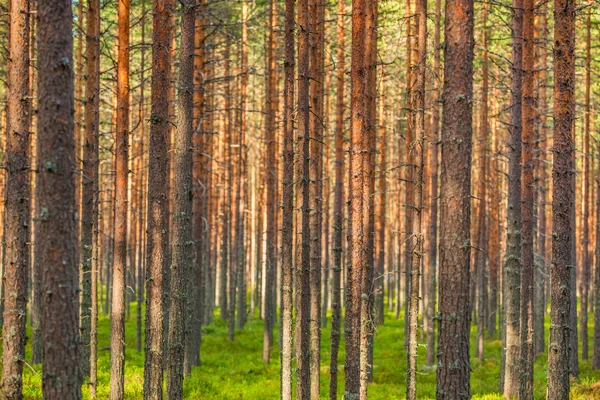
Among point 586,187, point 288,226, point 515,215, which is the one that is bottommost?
point 288,226

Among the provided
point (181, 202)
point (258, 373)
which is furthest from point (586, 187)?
point (181, 202)

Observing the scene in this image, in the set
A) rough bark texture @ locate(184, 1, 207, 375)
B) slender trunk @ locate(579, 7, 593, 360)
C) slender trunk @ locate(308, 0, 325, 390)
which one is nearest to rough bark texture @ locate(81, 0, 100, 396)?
rough bark texture @ locate(184, 1, 207, 375)

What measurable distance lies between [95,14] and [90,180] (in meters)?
3.79

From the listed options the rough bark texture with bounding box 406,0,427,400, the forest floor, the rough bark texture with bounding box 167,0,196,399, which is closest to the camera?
the rough bark texture with bounding box 167,0,196,399

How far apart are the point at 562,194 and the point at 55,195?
7801 mm

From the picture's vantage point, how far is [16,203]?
32.1 ft

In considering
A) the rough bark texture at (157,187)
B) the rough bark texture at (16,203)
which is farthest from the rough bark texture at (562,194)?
the rough bark texture at (16,203)

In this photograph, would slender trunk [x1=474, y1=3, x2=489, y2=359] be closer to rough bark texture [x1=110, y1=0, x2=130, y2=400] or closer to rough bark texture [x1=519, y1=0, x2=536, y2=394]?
rough bark texture [x1=519, y1=0, x2=536, y2=394]

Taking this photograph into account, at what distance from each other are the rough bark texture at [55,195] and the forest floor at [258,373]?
19.6 ft

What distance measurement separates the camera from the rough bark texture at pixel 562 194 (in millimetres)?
10539

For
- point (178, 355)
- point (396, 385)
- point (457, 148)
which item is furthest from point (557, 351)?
point (396, 385)

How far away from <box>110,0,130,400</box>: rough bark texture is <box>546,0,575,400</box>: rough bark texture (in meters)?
7.94

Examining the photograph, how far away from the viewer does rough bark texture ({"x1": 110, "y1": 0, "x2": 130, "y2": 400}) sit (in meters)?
13.0

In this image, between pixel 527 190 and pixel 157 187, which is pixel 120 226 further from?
pixel 527 190
